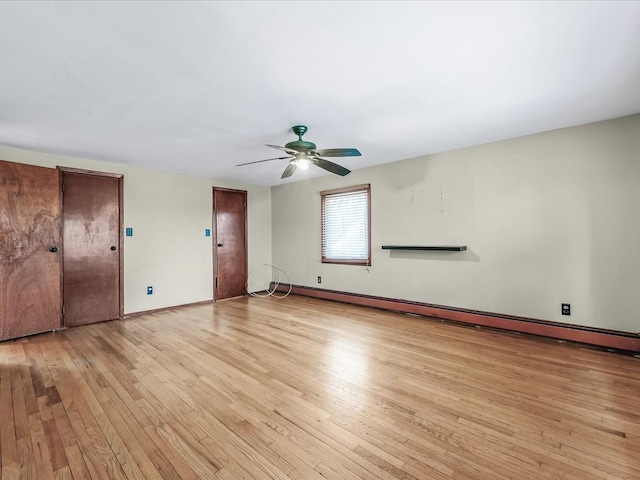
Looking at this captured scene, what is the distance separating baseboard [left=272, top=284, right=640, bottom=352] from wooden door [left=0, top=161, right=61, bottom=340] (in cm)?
435

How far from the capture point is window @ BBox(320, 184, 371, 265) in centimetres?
513

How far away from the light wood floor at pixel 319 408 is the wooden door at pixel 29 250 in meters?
0.45

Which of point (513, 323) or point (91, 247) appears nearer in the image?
point (513, 323)

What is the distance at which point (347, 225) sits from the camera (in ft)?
17.8

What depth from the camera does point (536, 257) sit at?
3484 mm

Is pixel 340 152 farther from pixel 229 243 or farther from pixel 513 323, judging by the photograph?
pixel 229 243

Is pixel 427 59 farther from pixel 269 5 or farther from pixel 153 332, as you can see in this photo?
pixel 153 332

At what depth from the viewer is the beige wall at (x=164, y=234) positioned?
15.3ft

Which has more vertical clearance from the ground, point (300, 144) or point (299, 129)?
point (299, 129)

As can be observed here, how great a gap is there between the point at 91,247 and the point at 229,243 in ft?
7.42

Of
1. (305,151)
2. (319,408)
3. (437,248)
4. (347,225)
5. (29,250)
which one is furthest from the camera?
(347,225)

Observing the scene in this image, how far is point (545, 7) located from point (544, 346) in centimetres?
311

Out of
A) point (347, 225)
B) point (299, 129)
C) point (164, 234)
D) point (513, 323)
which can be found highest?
point (299, 129)

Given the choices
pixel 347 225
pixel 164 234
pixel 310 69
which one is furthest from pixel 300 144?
pixel 164 234
